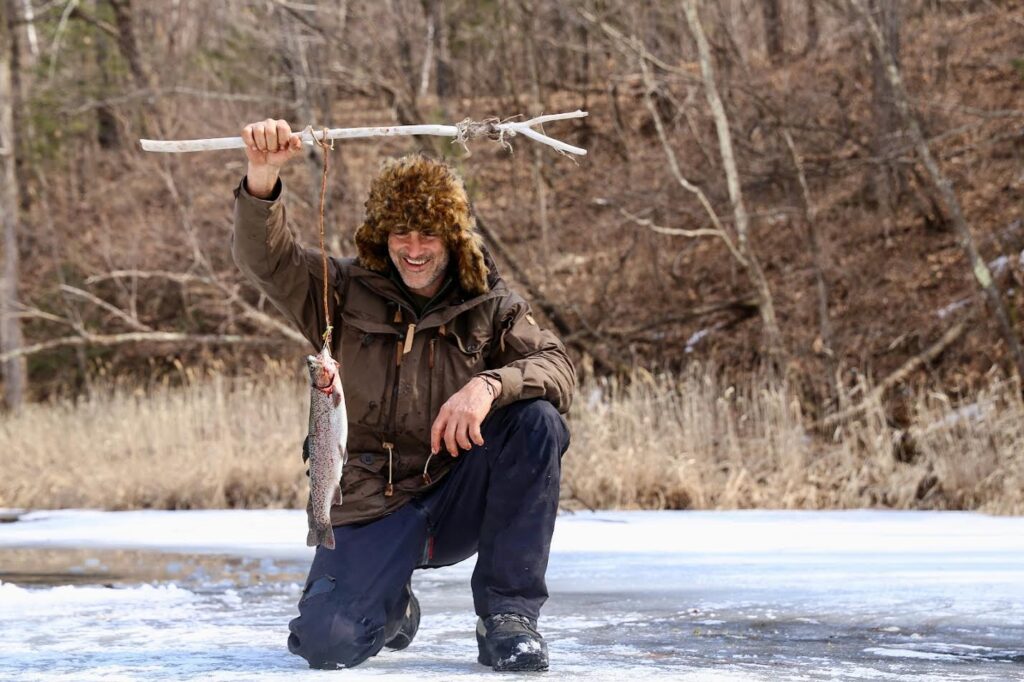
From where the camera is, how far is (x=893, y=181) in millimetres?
16234

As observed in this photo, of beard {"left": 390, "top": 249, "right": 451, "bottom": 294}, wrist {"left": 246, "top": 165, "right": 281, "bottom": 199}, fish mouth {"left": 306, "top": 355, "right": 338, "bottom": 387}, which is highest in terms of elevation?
wrist {"left": 246, "top": 165, "right": 281, "bottom": 199}

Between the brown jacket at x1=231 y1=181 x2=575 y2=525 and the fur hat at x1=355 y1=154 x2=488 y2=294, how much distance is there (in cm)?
7

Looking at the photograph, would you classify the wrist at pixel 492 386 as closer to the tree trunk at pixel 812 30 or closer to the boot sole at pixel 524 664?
the boot sole at pixel 524 664

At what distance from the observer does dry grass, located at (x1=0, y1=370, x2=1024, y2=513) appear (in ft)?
29.5

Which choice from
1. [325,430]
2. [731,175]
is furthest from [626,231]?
[325,430]

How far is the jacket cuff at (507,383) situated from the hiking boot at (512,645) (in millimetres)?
602

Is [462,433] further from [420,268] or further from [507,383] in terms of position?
[420,268]

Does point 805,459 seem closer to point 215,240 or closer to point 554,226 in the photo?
point 554,226

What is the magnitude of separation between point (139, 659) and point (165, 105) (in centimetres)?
1619

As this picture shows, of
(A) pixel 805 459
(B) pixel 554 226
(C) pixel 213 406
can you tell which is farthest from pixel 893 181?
(C) pixel 213 406

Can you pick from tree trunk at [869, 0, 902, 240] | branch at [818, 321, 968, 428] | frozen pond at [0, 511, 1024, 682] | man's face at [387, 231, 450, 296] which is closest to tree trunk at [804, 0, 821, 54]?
tree trunk at [869, 0, 902, 240]

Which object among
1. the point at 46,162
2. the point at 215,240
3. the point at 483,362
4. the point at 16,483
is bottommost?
→ the point at 16,483

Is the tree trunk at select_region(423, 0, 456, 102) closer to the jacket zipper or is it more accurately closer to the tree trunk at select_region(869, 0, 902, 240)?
the tree trunk at select_region(869, 0, 902, 240)

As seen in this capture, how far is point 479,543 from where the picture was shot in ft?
13.5
